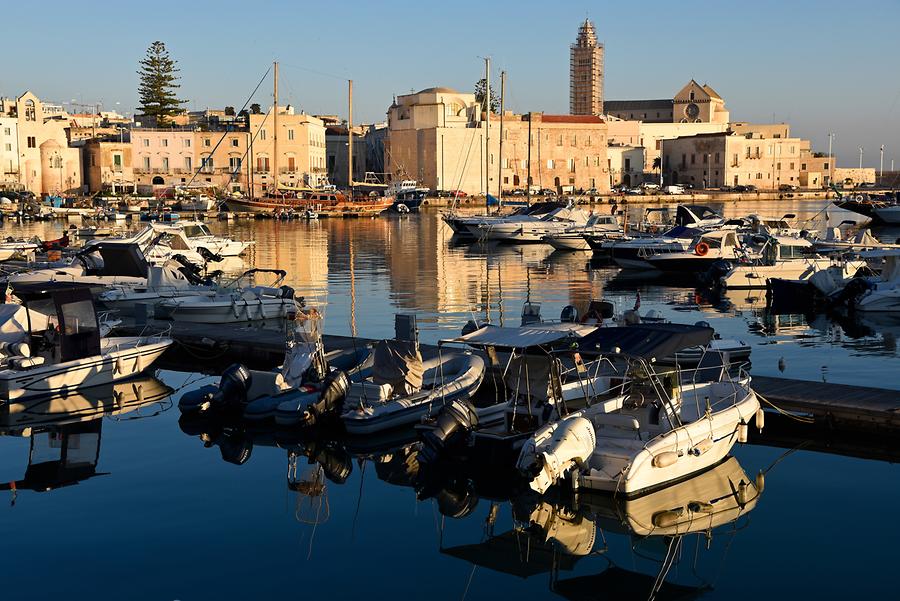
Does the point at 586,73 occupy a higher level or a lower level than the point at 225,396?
higher

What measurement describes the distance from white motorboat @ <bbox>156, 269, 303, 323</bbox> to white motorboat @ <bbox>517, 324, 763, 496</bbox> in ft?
40.8

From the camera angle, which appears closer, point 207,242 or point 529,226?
point 207,242

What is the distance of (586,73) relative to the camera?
138 m

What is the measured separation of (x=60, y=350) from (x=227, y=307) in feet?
23.9

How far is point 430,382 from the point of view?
16703 mm

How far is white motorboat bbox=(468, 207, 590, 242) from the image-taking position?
2076 inches

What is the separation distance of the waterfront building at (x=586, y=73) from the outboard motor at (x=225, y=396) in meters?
126

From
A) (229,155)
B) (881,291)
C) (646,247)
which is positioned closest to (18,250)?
(646,247)

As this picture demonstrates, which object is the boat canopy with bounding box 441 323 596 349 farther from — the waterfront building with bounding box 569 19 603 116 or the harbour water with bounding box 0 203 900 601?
the waterfront building with bounding box 569 19 603 116

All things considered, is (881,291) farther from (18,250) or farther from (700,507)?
(18,250)

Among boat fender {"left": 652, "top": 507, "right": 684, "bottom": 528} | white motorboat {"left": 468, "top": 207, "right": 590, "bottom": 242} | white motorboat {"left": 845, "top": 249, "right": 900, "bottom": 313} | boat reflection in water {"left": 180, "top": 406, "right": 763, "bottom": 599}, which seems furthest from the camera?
white motorboat {"left": 468, "top": 207, "right": 590, "bottom": 242}

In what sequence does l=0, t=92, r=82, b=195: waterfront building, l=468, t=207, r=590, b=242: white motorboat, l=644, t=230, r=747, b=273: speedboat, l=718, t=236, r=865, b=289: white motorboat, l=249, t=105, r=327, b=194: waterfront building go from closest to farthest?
l=718, t=236, r=865, b=289: white motorboat < l=644, t=230, r=747, b=273: speedboat < l=468, t=207, r=590, b=242: white motorboat < l=0, t=92, r=82, b=195: waterfront building < l=249, t=105, r=327, b=194: waterfront building

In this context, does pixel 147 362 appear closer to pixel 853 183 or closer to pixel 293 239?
pixel 293 239

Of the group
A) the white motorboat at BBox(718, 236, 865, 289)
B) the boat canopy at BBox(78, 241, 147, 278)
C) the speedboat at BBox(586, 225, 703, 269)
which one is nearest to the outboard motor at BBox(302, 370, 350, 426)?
the boat canopy at BBox(78, 241, 147, 278)
